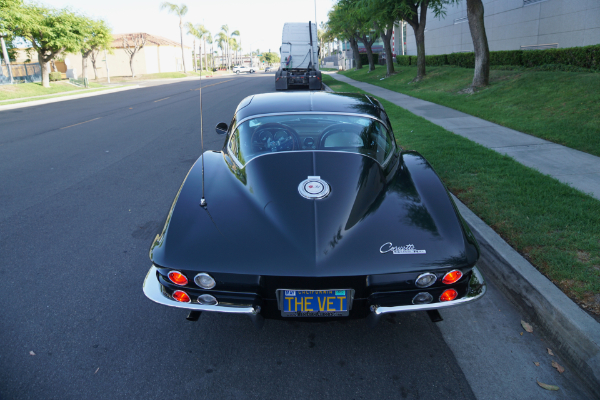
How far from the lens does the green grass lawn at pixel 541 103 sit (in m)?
8.02

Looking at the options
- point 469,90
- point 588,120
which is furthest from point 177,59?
point 588,120

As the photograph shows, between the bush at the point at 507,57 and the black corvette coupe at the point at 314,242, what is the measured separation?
16.4 m

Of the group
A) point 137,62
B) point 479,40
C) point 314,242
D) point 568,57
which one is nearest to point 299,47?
point 479,40

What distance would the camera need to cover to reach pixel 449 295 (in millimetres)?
2459

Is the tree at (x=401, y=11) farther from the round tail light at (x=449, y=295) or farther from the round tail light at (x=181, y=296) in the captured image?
the round tail light at (x=181, y=296)

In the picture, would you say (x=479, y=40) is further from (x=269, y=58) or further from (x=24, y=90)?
(x=269, y=58)

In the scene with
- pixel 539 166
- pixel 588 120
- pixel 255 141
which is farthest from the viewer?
pixel 588 120

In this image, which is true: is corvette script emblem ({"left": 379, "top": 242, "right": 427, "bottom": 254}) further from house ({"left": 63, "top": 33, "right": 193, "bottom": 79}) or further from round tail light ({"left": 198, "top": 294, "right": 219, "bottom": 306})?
house ({"left": 63, "top": 33, "right": 193, "bottom": 79})

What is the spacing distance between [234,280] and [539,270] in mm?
2359

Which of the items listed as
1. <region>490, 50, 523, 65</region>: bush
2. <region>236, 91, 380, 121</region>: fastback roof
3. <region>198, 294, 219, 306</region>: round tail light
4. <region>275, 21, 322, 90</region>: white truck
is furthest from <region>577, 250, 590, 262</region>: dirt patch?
<region>275, 21, 322, 90</region>: white truck

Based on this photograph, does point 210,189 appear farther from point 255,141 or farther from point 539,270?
point 539,270

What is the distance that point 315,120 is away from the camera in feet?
12.1

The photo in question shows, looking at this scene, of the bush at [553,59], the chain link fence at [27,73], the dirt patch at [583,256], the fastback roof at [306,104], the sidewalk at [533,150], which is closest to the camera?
the dirt patch at [583,256]

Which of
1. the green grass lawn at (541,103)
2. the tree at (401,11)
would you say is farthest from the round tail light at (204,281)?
the tree at (401,11)
